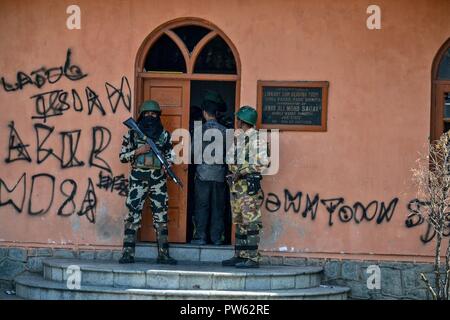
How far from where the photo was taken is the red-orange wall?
50.3 feet

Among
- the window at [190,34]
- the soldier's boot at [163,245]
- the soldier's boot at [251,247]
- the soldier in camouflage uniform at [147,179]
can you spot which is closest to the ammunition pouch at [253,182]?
the soldier's boot at [251,247]

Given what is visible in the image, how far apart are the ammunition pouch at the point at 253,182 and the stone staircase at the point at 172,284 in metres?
0.99

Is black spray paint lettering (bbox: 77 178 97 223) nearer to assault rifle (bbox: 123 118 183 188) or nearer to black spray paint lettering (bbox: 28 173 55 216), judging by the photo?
black spray paint lettering (bbox: 28 173 55 216)

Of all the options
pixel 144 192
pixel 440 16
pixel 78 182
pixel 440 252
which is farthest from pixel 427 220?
pixel 78 182

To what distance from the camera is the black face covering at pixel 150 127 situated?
14969 mm

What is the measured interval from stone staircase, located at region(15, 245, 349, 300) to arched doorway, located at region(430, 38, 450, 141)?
2613mm

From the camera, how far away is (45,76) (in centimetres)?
1559

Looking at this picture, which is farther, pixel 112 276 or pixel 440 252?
pixel 440 252

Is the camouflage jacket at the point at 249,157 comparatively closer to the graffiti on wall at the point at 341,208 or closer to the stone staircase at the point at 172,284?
the graffiti on wall at the point at 341,208

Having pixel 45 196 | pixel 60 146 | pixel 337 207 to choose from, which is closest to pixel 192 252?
pixel 337 207

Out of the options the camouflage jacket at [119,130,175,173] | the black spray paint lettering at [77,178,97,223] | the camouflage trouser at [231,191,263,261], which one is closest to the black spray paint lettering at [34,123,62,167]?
the black spray paint lettering at [77,178,97,223]

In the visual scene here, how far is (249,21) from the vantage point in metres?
15.4

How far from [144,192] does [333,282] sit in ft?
9.00
